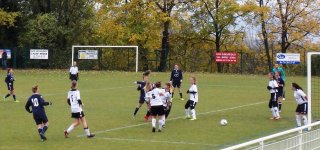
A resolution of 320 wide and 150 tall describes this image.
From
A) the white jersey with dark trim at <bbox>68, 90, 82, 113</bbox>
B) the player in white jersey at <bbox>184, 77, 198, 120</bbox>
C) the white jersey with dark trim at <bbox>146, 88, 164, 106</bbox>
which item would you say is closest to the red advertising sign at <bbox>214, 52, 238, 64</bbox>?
the player in white jersey at <bbox>184, 77, 198, 120</bbox>

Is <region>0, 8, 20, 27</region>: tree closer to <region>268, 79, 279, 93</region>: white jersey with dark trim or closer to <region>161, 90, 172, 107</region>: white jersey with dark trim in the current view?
<region>268, 79, 279, 93</region>: white jersey with dark trim

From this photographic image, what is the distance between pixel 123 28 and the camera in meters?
63.6

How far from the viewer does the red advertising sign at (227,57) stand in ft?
195

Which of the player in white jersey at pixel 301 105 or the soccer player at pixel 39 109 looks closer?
the soccer player at pixel 39 109

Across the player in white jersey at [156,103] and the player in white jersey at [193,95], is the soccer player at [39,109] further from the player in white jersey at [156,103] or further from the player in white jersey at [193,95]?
the player in white jersey at [193,95]

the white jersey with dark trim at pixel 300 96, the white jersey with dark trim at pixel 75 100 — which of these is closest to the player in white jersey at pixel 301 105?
the white jersey with dark trim at pixel 300 96

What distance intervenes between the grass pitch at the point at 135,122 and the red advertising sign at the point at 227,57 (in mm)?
21401

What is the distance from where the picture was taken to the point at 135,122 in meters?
22.0

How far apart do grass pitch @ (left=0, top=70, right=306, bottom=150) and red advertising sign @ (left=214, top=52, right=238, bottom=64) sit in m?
21.4

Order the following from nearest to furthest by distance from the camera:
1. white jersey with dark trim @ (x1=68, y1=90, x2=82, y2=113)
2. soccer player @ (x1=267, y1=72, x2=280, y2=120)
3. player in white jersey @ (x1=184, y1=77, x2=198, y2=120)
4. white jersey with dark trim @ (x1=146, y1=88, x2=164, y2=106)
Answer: white jersey with dark trim @ (x1=68, y1=90, x2=82, y2=113), white jersey with dark trim @ (x1=146, y1=88, x2=164, y2=106), player in white jersey @ (x1=184, y1=77, x2=198, y2=120), soccer player @ (x1=267, y1=72, x2=280, y2=120)

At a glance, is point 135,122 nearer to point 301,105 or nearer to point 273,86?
point 273,86

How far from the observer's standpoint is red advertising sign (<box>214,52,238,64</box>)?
59.5 m

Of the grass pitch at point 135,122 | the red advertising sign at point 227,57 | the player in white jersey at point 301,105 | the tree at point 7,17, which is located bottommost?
the grass pitch at point 135,122

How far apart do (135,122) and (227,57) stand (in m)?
38.9
